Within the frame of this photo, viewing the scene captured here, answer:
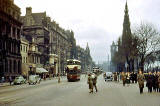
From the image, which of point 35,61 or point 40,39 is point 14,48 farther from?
point 40,39

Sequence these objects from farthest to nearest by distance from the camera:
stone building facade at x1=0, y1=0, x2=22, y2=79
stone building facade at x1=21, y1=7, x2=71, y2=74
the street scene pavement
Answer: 1. stone building facade at x1=21, y1=7, x2=71, y2=74
2. stone building facade at x1=0, y1=0, x2=22, y2=79
3. the street scene pavement

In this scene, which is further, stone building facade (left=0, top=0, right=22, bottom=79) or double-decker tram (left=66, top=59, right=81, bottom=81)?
stone building facade (left=0, top=0, right=22, bottom=79)

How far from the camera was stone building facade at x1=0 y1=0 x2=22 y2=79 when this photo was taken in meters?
58.5

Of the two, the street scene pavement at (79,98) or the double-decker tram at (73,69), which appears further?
the double-decker tram at (73,69)

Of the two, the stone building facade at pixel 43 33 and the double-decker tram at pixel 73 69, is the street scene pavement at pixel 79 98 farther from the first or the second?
the stone building facade at pixel 43 33

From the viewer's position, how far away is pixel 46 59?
9381 cm

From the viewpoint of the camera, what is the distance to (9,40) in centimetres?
6219

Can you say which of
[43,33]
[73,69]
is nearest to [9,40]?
[73,69]

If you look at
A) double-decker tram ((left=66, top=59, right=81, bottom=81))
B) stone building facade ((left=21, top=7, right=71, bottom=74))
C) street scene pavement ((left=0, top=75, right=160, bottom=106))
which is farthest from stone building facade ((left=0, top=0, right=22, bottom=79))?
street scene pavement ((left=0, top=75, right=160, bottom=106))

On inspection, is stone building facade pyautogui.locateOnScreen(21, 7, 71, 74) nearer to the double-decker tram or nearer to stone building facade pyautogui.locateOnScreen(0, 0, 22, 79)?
stone building facade pyautogui.locateOnScreen(0, 0, 22, 79)

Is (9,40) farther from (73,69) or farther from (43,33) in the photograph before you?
(43,33)

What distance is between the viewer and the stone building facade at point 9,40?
58.5m

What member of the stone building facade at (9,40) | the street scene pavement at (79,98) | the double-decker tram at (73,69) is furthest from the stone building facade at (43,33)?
the street scene pavement at (79,98)

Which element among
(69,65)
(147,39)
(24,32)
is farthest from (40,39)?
(69,65)
